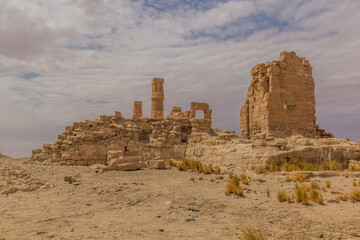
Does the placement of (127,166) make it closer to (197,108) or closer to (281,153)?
(281,153)

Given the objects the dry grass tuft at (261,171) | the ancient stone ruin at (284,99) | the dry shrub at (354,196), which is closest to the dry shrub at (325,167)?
the dry grass tuft at (261,171)

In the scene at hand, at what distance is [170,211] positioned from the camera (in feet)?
18.0

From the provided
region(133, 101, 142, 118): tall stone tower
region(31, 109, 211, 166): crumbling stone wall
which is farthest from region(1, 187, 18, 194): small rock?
region(133, 101, 142, 118): tall stone tower

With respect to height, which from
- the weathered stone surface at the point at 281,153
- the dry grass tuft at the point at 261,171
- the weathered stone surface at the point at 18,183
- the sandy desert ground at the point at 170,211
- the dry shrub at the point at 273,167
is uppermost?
the weathered stone surface at the point at 281,153

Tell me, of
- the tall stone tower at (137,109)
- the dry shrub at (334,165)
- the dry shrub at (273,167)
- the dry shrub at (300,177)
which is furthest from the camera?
the tall stone tower at (137,109)

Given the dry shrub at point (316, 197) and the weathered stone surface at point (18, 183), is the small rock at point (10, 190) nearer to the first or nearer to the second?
the weathered stone surface at point (18, 183)

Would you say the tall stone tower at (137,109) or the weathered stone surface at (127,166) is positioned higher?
the tall stone tower at (137,109)

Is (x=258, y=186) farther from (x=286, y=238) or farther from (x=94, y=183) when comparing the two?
(x=94, y=183)

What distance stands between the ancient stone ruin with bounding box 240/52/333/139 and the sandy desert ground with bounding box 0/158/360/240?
751 centimetres

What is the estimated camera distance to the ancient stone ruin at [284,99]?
1543 cm

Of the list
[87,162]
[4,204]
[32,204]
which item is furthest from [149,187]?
[87,162]

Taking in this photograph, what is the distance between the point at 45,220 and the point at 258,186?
523cm

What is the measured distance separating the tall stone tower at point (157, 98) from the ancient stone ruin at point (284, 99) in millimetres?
9806

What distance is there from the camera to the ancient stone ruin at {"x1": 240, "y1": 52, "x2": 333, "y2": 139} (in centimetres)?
1543
